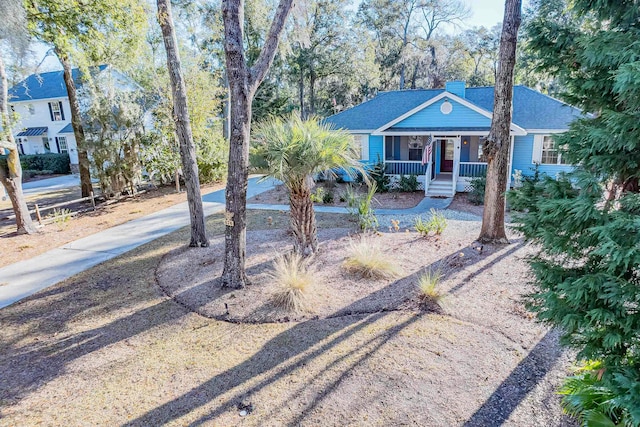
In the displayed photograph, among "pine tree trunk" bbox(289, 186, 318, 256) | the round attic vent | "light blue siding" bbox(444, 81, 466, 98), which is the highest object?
"light blue siding" bbox(444, 81, 466, 98)

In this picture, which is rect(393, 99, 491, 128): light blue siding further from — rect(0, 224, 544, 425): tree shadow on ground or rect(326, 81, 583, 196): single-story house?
rect(0, 224, 544, 425): tree shadow on ground

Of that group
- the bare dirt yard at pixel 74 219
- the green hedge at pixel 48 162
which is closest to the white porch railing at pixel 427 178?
the bare dirt yard at pixel 74 219

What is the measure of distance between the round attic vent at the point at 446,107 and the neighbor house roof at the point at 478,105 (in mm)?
825

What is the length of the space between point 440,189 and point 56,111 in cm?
2684

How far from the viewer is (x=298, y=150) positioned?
661 centimetres

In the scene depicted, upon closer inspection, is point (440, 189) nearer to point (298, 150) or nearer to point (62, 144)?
point (298, 150)

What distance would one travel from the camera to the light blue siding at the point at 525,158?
14945 mm

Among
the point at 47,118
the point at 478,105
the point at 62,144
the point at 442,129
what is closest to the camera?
the point at 442,129

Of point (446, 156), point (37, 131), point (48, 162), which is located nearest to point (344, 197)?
point (446, 156)

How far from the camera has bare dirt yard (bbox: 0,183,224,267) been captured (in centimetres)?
937

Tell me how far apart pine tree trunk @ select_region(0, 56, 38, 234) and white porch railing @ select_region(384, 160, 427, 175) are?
12950mm

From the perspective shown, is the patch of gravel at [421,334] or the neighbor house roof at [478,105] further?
the neighbor house roof at [478,105]

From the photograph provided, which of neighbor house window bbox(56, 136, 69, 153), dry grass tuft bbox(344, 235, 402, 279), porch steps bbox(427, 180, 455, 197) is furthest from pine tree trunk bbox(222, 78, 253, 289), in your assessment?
neighbor house window bbox(56, 136, 69, 153)

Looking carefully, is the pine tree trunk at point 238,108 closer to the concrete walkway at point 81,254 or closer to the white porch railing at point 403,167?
the concrete walkway at point 81,254
